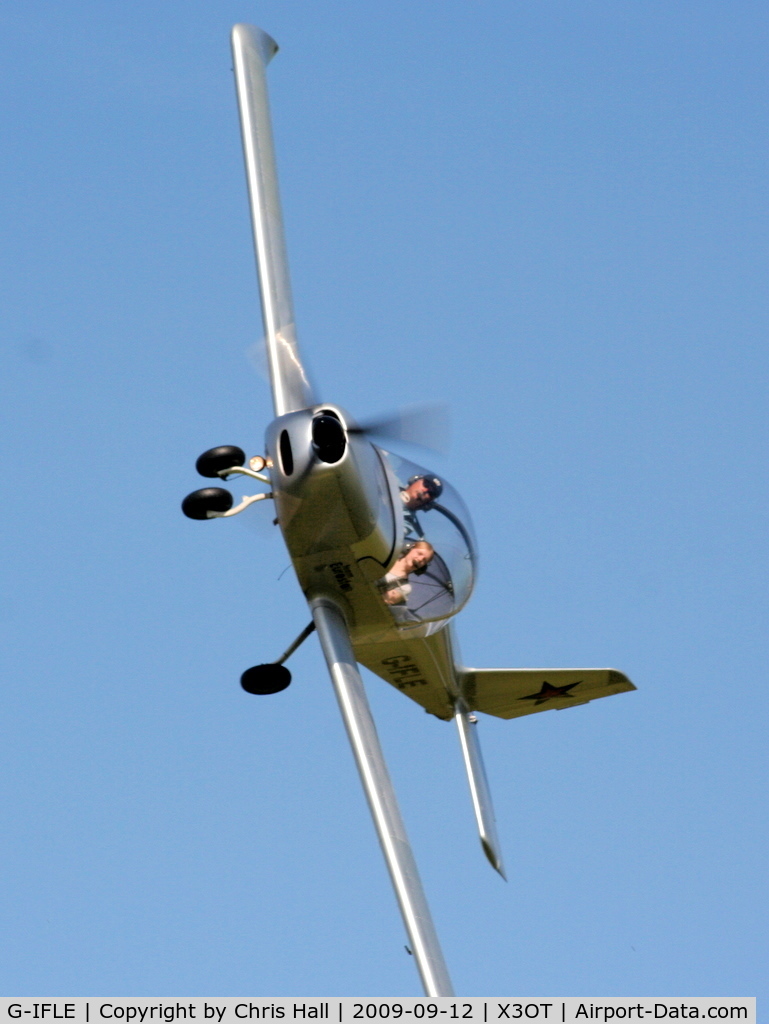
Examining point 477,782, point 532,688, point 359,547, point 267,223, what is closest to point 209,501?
point 359,547

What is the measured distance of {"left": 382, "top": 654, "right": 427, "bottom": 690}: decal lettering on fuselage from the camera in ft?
67.0

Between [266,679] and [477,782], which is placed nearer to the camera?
[266,679]

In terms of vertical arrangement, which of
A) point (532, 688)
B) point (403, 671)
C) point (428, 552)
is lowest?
point (532, 688)

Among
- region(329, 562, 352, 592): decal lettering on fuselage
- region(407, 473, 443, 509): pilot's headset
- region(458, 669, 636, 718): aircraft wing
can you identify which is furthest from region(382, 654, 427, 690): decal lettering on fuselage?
region(407, 473, 443, 509): pilot's headset

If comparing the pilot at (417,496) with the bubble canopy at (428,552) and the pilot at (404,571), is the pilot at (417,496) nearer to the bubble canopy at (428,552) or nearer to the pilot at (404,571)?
the bubble canopy at (428,552)

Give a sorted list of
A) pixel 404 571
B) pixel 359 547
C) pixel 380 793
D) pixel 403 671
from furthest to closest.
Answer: pixel 403 671 → pixel 404 571 → pixel 359 547 → pixel 380 793

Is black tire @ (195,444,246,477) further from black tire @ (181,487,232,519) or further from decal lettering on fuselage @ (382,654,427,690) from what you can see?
decal lettering on fuselage @ (382,654,427,690)

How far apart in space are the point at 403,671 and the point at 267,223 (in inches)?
229

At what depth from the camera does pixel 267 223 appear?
21594 mm

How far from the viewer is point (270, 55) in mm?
23328

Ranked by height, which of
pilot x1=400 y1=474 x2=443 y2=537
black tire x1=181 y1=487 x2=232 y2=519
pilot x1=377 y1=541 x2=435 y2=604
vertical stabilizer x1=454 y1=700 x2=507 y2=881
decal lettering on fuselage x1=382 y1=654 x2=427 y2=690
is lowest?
vertical stabilizer x1=454 y1=700 x2=507 y2=881

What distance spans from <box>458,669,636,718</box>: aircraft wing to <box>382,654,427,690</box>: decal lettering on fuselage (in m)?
1.05

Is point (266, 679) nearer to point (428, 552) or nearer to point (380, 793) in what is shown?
point (380, 793)
